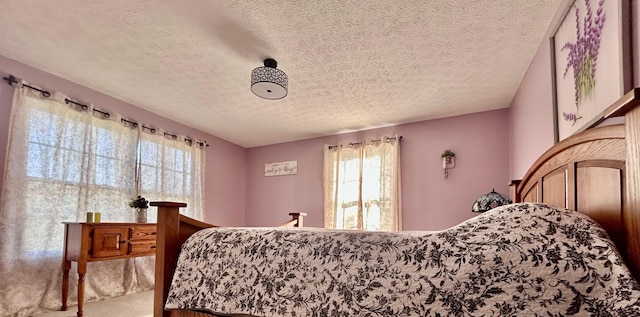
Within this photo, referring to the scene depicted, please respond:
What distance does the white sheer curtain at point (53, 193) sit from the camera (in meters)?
→ 2.86

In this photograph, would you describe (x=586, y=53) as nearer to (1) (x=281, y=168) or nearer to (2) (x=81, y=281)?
(2) (x=81, y=281)

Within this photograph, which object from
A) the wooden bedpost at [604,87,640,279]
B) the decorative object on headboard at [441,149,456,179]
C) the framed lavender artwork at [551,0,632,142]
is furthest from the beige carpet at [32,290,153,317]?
the decorative object on headboard at [441,149,456,179]

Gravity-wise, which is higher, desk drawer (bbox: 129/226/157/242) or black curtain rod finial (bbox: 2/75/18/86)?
black curtain rod finial (bbox: 2/75/18/86)

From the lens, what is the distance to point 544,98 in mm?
2443

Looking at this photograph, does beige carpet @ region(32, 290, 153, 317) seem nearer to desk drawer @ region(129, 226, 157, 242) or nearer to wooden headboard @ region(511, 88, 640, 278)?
desk drawer @ region(129, 226, 157, 242)

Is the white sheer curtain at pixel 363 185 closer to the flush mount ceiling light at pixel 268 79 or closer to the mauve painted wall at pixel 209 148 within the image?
the mauve painted wall at pixel 209 148

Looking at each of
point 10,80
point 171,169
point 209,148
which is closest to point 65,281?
point 171,169

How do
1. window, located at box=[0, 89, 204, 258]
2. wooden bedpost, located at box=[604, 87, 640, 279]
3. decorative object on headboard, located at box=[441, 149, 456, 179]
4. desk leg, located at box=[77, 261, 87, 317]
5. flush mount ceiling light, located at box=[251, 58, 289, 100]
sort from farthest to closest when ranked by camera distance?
decorative object on headboard, located at box=[441, 149, 456, 179] → window, located at box=[0, 89, 204, 258] → desk leg, located at box=[77, 261, 87, 317] → flush mount ceiling light, located at box=[251, 58, 289, 100] → wooden bedpost, located at box=[604, 87, 640, 279]

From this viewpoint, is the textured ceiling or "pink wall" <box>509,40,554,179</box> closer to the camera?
the textured ceiling

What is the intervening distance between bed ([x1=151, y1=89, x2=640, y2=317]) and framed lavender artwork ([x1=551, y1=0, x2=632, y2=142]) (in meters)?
0.27

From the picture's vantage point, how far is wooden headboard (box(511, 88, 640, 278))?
886mm

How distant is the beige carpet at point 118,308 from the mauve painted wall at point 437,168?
2473 millimetres

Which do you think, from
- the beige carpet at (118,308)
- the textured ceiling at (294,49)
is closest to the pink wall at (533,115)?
the textured ceiling at (294,49)

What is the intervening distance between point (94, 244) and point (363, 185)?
3.12m
